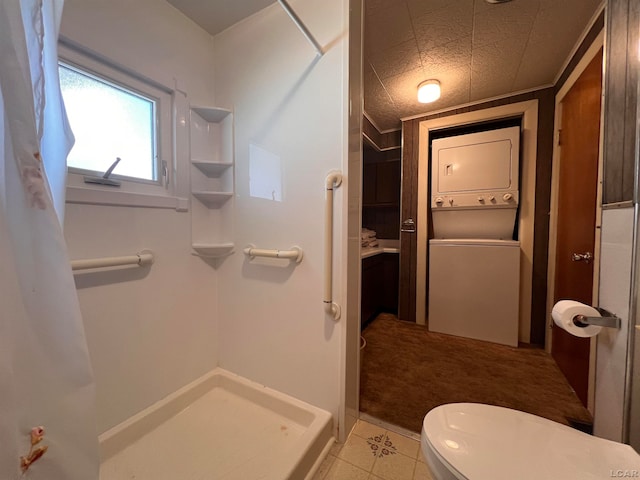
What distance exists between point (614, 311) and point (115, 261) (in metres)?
2.06

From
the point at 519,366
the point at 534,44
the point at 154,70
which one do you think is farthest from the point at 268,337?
the point at 534,44

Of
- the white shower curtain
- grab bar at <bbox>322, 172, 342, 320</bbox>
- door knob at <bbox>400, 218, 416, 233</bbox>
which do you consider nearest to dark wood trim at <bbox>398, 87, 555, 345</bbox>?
door knob at <bbox>400, 218, 416, 233</bbox>

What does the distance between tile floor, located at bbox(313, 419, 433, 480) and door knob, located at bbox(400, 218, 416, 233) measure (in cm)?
194

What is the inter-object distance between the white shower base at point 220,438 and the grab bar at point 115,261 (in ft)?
2.54

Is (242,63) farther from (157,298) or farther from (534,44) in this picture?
(534,44)

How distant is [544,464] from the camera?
61 centimetres

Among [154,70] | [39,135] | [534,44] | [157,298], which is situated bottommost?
[157,298]

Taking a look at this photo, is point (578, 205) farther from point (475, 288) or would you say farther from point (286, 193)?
point (286, 193)

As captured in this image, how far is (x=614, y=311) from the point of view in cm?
86

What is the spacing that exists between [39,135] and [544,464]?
148 cm

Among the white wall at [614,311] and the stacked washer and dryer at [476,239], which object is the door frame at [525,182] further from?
the white wall at [614,311]

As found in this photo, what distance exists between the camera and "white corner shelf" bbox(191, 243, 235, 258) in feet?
4.74

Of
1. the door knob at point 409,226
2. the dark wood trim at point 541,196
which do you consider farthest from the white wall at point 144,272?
the dark wood trim at point 541,196

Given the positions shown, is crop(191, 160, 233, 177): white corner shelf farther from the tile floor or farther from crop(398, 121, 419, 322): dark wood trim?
crop(398, 121, 419, 322): dark wood trim
